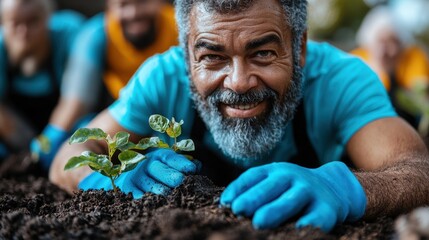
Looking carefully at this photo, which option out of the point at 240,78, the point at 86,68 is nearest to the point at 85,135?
the point at 240,78

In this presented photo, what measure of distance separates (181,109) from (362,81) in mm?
688

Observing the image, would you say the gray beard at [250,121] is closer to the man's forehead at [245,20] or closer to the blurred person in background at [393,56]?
the man's forehead at [245,20]

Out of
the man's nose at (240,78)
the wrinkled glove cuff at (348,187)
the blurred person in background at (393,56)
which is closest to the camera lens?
the wrinkled glove cuff at (348,187)

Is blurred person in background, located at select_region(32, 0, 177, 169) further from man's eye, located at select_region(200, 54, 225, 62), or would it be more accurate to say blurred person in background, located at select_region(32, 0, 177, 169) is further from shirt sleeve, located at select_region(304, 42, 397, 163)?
man's eye, located at select_region(200, 54, 225, 62)

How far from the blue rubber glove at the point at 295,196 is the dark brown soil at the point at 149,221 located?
31 mm

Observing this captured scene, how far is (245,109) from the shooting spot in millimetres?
1973

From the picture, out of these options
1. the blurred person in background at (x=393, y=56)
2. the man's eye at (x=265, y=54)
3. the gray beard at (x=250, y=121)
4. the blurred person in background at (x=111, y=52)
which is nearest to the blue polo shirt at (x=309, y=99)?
the gray beard at (x=250, y=121)

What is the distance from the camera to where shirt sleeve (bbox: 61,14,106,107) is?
417cm

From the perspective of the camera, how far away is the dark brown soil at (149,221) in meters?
1.33

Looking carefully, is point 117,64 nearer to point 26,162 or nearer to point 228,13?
point 26,162

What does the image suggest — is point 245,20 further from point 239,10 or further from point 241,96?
point 241,96

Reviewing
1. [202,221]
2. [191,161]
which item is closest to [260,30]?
[191,161]

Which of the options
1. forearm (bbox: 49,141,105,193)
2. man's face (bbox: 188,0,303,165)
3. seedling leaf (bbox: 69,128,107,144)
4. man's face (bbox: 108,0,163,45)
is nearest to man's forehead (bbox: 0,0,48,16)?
man's face (bbox: 108,0,163,45)

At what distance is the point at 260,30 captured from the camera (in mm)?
1913
